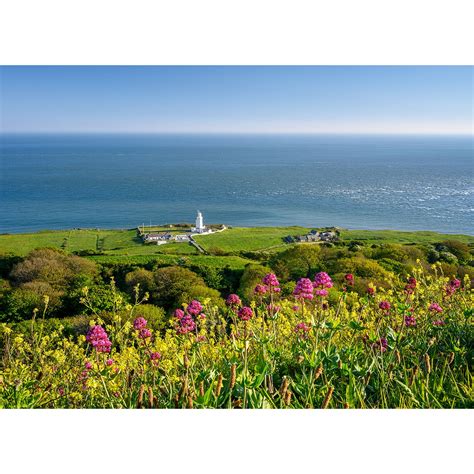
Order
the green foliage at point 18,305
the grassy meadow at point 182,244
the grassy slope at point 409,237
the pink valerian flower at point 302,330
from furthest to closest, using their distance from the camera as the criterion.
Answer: the grassy meadow at point 182,244, the grassy slope at point 409,237, the green foliage at point 18,305, the pink valerian flower at point 302,330

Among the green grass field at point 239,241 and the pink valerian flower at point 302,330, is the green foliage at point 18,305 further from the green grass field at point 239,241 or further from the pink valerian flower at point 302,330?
the green grass field at point 239,241

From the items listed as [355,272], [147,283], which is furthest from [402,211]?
[147,283]

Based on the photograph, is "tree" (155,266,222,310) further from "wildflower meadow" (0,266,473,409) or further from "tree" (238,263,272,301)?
"wildflower meadow" (0,266,473,409)

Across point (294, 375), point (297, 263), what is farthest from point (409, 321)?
point (297, 263)

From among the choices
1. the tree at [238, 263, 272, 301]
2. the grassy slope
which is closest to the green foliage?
the tree at [238, 263, 272, 301]

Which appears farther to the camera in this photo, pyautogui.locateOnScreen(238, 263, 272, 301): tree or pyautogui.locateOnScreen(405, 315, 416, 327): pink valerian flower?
pyautogui.locateOnScreen(238, 263, 272, 301): tree
